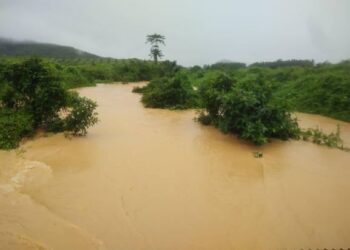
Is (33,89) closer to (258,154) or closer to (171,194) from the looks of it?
(171,194)

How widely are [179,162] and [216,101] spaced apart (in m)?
3.82

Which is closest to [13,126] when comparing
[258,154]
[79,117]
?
[79,117]

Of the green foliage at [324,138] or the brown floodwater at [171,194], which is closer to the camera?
the brown floodwater at [171,194]

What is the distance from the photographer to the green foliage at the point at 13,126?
933cm

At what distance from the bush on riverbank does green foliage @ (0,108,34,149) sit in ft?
0.10

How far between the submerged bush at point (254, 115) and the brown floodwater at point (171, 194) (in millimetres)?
435

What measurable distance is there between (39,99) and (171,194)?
6346 millimetres

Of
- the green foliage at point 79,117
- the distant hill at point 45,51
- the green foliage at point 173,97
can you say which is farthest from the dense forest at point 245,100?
the distant hill at point 45,51

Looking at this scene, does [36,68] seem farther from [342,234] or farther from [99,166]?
[342,234]

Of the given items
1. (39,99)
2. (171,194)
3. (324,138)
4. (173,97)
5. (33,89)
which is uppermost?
(33,89)

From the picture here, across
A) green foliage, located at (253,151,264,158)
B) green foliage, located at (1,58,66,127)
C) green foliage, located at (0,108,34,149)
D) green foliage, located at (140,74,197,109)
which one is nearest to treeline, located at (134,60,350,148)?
green foliage, located at (140,74,197,109)

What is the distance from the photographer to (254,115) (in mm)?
10227

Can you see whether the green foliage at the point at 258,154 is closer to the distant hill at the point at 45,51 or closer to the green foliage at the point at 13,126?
the green foliage at the point at 13,126

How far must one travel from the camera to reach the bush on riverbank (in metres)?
10.7
